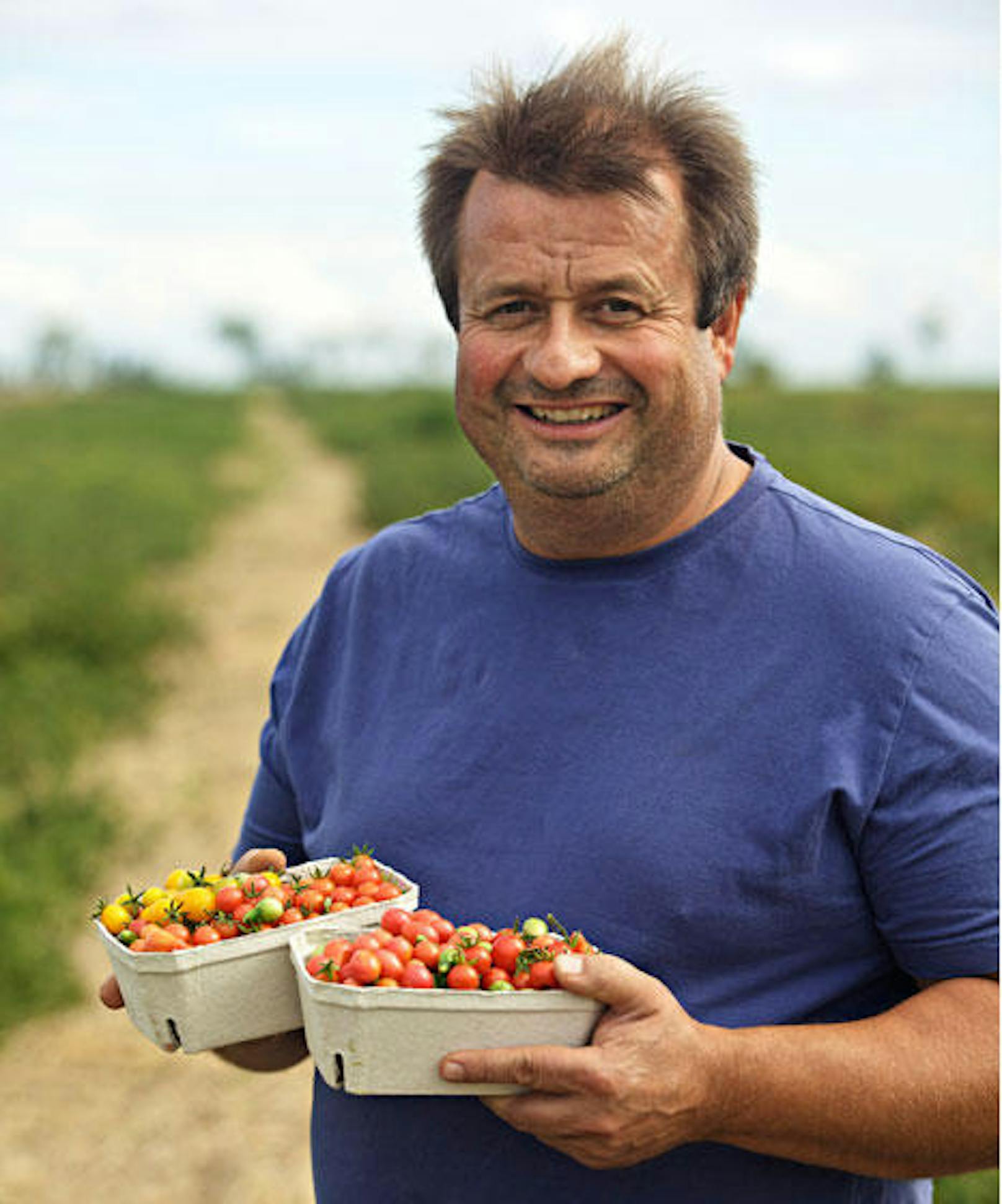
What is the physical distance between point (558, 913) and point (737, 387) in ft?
141

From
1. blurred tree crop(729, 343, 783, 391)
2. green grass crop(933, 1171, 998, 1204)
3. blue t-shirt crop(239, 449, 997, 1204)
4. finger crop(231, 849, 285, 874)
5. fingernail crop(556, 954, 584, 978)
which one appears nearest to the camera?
fingernail crop(556, 954, 584, 978)

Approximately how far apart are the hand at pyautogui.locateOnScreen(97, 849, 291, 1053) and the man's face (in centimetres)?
51

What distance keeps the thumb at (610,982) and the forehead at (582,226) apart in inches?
28.9

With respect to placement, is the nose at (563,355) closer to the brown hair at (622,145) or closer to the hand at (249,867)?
the brown hair at (622,145)

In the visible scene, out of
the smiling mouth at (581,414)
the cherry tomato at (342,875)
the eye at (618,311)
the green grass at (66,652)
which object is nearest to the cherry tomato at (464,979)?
the cherry tomato at (342,875)

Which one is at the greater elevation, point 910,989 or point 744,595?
point 744,595

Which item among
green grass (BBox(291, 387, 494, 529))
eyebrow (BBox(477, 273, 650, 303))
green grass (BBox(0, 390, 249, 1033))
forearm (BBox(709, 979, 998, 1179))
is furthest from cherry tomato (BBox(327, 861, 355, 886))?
green grass (BBox(291, 387, 494, 529))

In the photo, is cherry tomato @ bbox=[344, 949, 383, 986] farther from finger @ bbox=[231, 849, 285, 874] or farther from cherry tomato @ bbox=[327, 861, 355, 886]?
finger @ bbox=[231, 849, 285, 874]

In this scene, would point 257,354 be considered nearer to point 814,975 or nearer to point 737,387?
point 737,387

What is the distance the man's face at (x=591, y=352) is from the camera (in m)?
1.51

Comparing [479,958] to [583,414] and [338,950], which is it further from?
[583,414]

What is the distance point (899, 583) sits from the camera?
4.83 ft

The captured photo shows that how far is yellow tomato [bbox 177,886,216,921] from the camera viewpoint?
4.78ft

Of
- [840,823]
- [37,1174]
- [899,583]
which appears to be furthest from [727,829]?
[37,1174]
